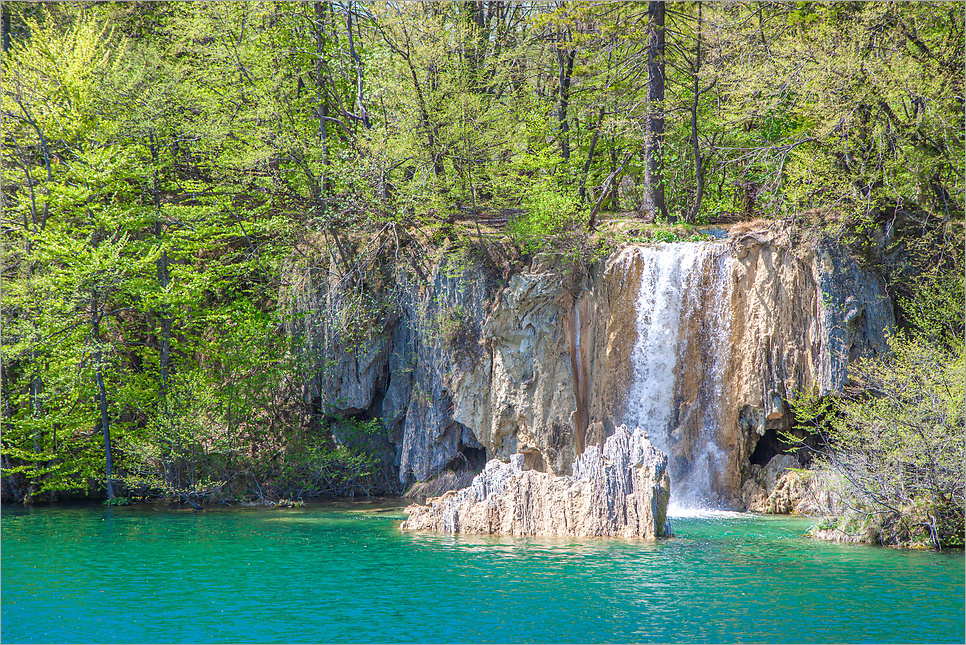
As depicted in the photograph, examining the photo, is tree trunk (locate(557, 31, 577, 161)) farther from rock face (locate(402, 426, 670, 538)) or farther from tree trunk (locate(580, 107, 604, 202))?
rock face (locate(402, 426, 670, 538))

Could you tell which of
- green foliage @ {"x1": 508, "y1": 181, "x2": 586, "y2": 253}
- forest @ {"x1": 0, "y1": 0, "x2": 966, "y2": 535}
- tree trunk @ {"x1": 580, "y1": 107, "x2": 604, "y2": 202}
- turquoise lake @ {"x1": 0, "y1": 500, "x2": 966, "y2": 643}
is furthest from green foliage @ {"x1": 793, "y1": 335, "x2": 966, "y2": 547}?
tree trunk @ {"x1": 580, "y1": 107, "x2": 604, "y2": 202}

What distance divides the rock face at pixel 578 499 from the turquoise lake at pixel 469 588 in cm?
57

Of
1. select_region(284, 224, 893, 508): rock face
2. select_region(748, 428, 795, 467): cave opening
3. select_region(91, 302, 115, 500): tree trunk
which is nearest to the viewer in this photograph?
select_region(284, 224, 893, 508): rock face

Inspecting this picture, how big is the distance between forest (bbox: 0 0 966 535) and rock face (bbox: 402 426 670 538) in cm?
573

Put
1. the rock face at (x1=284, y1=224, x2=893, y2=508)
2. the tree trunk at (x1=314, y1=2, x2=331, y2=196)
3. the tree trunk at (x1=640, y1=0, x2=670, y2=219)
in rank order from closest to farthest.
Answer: the rock face at (x1=284, y1=224, x2=893, y2=508), the tree trunk at (x1=640, y1=0, x2=670, y2=219), the tree trunk at (x1=314, y1=2, x2=331, y2=196)

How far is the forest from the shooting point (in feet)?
67.9

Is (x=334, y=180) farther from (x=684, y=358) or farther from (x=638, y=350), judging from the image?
(x=684, y=358)

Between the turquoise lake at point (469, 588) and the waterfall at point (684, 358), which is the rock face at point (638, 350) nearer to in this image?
the waterfall at point (684, 358)

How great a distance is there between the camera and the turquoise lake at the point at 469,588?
1041cm

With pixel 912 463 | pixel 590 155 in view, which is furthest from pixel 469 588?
pixel 590 155

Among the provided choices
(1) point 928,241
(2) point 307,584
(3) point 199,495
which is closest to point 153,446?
(3) point 199,495

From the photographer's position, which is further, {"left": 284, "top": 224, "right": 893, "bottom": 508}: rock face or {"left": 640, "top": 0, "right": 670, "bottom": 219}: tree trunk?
{"left": 640, "top": 0, "right": 670, "bottom": 219}: tree trunk

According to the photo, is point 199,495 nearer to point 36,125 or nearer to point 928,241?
point 36,125

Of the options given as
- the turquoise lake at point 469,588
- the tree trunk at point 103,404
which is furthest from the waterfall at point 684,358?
the tree trunk at point 103,404
